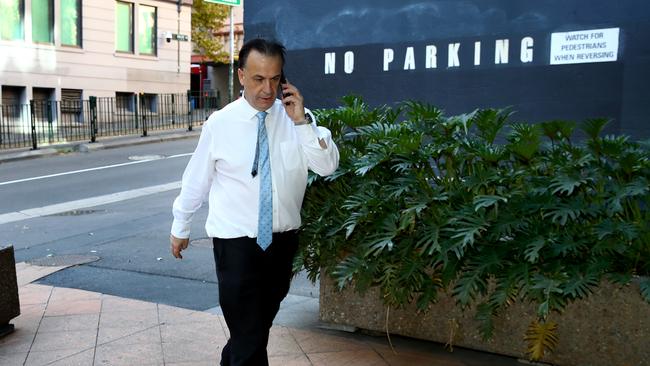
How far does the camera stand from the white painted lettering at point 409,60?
7.11 metres

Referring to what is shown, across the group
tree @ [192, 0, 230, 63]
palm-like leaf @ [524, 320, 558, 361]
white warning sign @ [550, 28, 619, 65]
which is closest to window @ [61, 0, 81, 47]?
tree @ [192, 0, 230, 63]

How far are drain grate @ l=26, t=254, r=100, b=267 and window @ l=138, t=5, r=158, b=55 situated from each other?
2280 centimetres

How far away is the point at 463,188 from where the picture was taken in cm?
416

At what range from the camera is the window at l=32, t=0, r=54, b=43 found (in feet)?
81.0

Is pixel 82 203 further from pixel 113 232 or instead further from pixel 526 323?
pixel 526 323

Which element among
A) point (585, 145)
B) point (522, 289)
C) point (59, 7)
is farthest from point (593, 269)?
point (59, 7)

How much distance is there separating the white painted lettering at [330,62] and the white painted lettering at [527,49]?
2.23 metres

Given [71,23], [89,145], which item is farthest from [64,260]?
[71,23]

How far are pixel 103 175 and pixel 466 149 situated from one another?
1209cm

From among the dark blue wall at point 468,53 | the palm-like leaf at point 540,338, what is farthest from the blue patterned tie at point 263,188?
the dark blue wall at point 468,53

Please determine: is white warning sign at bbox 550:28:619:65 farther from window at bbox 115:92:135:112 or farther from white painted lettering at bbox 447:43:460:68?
window at bbox 115:92:135:112

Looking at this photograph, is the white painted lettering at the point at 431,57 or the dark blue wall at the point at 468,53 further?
the white painted lettering at the point at 431,57

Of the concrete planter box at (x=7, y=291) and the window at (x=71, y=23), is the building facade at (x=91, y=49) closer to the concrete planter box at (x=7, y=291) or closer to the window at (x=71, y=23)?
the window at (x=71, y=23)

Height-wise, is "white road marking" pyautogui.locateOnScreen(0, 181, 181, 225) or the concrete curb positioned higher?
the concrete curb
